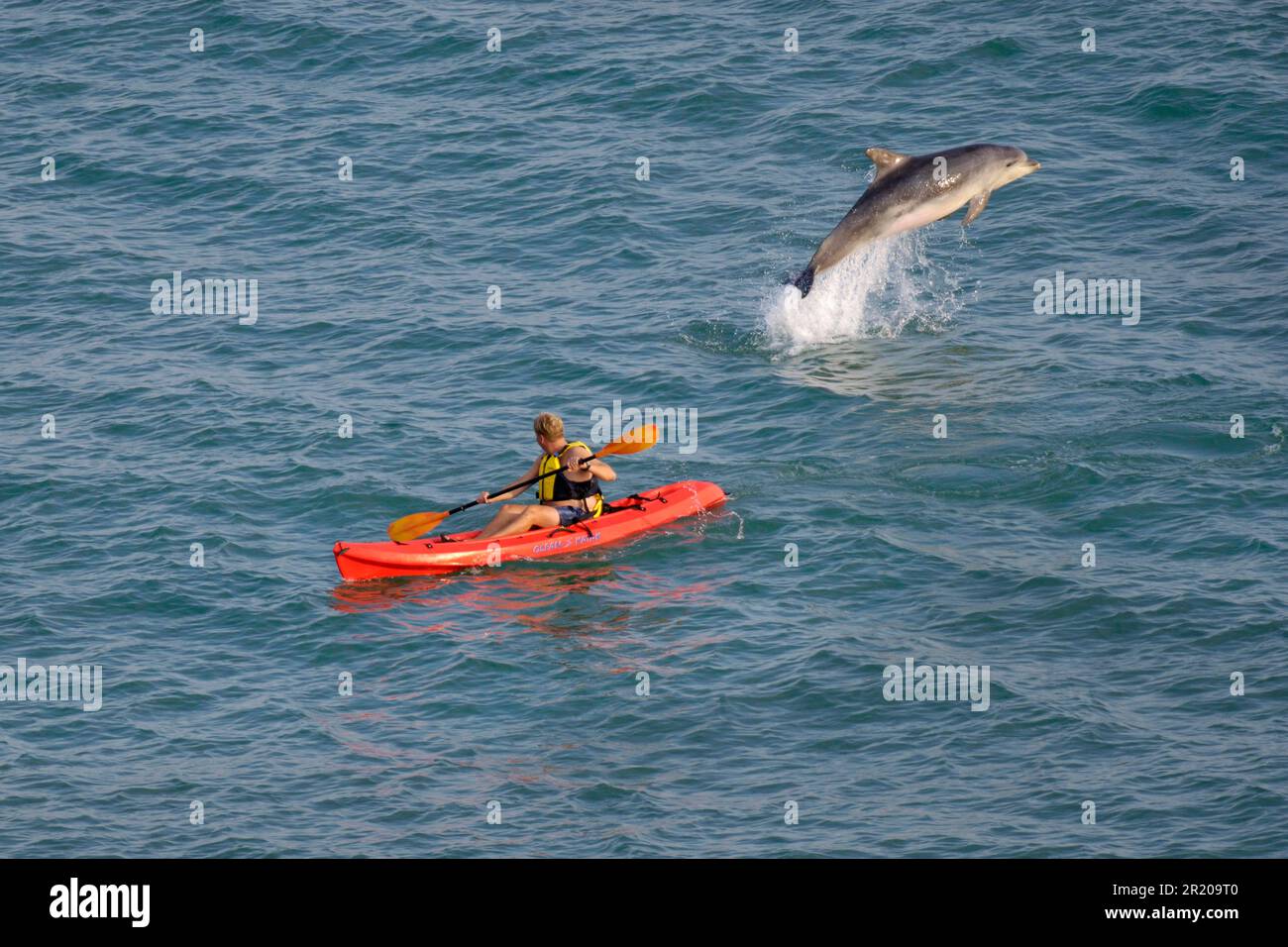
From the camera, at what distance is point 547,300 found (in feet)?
78.4

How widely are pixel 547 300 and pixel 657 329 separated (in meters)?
1.96

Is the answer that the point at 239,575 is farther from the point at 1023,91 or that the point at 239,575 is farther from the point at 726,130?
the point at 1023,91

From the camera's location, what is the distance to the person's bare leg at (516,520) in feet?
56.5

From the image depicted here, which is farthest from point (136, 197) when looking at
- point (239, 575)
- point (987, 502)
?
point (987, 502)

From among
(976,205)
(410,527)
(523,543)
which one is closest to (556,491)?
(523,543)

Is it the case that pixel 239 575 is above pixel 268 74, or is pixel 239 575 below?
below

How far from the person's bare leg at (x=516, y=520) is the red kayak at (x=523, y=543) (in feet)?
0.29

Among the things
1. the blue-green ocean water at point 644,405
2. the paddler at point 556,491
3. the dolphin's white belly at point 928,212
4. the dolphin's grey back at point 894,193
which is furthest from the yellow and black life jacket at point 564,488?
the dolphin's white belly at point 928,212

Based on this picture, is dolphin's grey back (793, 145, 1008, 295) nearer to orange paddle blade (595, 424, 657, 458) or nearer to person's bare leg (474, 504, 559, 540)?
orange paddle blade (595, 424, 657, 458)

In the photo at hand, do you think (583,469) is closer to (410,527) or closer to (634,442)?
(634,442)

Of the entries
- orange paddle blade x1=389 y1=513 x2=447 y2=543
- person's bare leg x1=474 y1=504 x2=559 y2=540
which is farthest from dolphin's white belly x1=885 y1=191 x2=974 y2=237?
orange paddle blade x1=389 y1=513 x2=447 y2=543

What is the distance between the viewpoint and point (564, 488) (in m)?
17.5

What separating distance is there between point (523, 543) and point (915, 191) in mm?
6261

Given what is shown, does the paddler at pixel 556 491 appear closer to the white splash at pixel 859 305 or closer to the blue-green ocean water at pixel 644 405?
the blue-green ocean water at pixel 644 405
